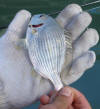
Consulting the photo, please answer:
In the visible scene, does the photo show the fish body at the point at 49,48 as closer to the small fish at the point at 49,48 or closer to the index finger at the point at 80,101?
the small fish at the point at 49,48

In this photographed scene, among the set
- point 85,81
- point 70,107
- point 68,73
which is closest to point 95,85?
point 85,81

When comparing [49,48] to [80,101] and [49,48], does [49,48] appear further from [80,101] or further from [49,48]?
[80,101]

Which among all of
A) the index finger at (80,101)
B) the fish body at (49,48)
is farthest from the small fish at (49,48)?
the index finger at (80,101)

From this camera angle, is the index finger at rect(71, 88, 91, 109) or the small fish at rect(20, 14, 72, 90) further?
the small fish at rect(20, 14, 72, 90)

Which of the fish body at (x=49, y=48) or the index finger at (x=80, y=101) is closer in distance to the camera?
the index finger at (x=80, y=101)

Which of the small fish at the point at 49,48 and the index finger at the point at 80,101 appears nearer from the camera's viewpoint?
the index finger at the point at 80,101

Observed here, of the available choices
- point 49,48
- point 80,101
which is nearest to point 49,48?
point 49,48

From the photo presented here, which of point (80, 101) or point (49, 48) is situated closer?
point (80, 101)

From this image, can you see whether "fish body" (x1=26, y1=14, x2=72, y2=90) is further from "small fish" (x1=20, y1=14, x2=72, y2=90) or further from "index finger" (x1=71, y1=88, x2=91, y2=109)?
"index finger" (x1=71, y1=88, x2=91, y2=109)

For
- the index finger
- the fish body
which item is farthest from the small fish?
the index finger

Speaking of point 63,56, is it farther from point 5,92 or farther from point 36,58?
point 5,92

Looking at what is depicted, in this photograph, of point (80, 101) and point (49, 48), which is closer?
point (80, 101)
